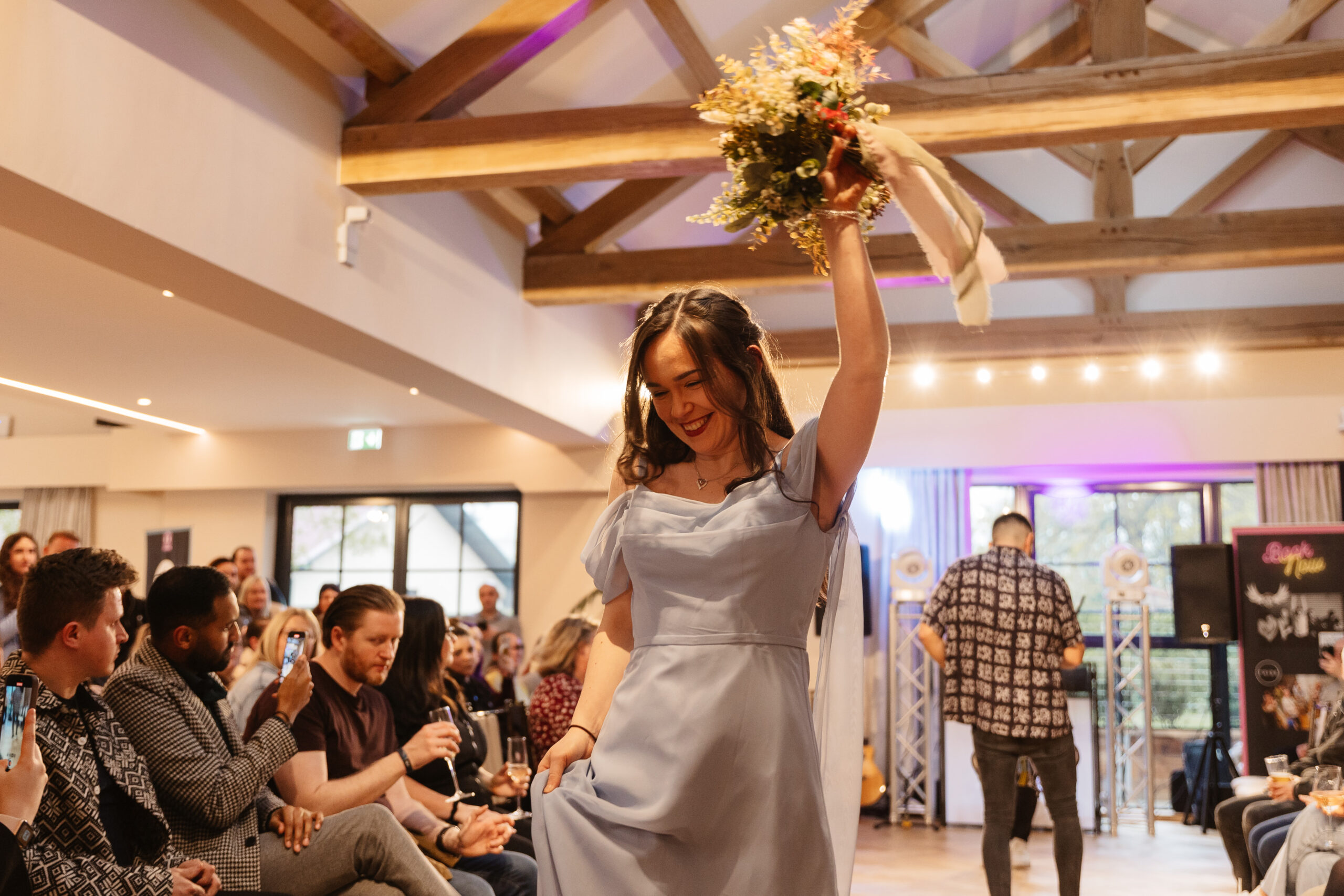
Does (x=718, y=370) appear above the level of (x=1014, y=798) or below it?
above

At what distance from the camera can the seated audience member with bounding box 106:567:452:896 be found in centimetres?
241

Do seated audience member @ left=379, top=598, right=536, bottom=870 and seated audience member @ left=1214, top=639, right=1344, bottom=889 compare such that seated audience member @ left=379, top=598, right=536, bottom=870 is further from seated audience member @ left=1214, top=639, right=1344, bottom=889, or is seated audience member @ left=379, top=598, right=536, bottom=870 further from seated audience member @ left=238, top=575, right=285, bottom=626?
seated audience member @ left=238, top=575, right=285, bottom=626

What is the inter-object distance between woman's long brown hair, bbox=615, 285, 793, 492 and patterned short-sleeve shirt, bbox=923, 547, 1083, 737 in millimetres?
2967

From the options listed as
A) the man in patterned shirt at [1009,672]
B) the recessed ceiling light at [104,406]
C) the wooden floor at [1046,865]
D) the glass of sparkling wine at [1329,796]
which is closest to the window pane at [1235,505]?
the wooden floor at [1046,865]

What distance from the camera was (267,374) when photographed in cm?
770

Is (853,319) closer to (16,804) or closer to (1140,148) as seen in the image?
(16,804)

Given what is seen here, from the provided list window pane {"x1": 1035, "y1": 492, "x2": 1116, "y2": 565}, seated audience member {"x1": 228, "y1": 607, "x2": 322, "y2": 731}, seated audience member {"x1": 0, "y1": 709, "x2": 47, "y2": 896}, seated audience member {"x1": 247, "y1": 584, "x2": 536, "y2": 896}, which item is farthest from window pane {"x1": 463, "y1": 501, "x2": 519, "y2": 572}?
seated audience member {"x1": 0, "y1": 709, "x2": 47, "y2": 896}

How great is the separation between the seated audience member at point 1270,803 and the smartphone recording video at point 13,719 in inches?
147

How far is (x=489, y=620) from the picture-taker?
8641 mm

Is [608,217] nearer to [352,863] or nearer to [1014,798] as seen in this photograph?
[1014,798]

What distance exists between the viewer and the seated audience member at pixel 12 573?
18.9ft

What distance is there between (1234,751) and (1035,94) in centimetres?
555

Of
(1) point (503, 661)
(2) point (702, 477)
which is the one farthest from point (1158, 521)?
(2) point (702, 477)

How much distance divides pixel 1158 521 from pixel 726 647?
7.80 metres
